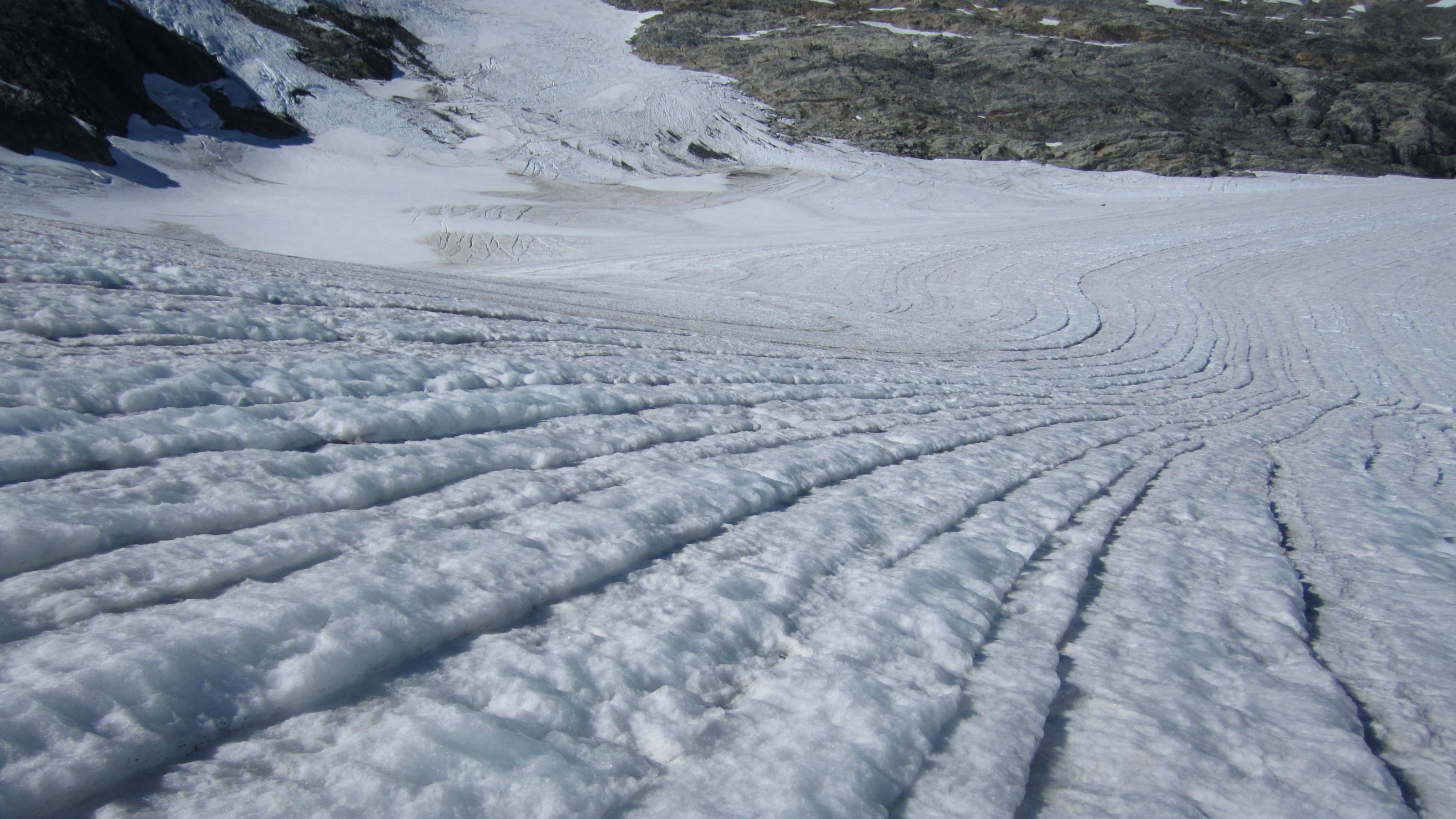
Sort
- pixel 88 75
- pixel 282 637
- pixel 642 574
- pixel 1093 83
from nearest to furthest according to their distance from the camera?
pixel 282 637, pixel 642 574, pixel 88 75, pixel 1093 83

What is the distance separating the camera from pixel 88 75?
14297 millimetres

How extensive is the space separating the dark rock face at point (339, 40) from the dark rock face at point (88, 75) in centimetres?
236

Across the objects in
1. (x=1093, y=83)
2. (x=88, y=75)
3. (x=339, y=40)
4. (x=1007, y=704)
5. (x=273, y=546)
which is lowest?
(x=1007, y=704)

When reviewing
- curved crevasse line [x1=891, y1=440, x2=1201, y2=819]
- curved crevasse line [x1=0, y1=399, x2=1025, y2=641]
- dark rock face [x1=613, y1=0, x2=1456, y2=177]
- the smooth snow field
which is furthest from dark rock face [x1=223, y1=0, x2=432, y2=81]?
curved crevasse line [x1=891, y1=440, x2=1201, y2=819]

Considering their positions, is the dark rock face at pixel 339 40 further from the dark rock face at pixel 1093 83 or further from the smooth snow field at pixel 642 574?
the smooth snow field at pixel 642 574

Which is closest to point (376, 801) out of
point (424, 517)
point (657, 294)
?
point (424, 517)

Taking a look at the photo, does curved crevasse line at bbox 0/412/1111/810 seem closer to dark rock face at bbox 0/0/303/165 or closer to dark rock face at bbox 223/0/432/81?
dark rock face at bbox 0/0/303/165

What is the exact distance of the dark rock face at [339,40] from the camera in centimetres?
1877

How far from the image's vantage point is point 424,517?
1.29 meters

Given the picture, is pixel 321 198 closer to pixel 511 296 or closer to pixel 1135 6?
pixel 511 296

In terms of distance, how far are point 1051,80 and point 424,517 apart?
24.7m

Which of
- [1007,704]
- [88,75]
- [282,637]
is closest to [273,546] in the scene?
[282,637]

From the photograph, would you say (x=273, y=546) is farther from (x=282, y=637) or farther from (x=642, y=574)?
(x=642, y=574)

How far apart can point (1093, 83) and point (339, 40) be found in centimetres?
2088
